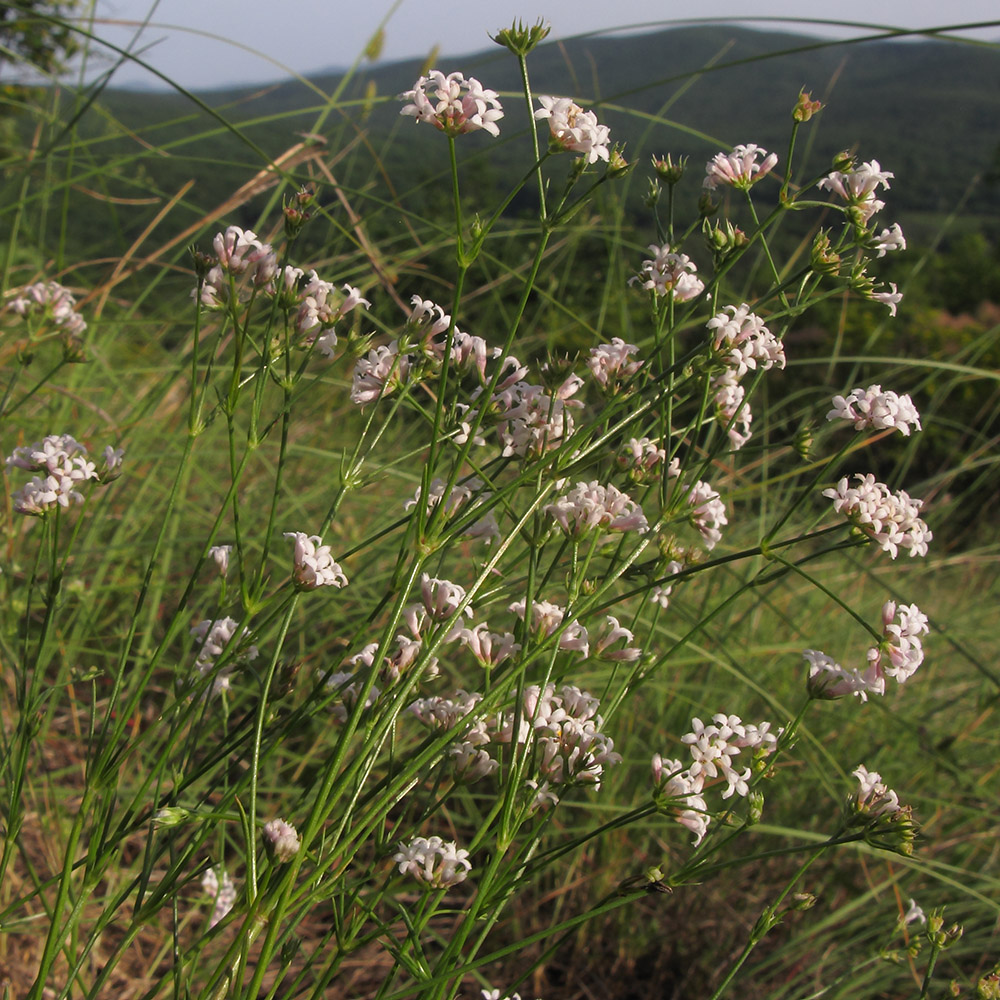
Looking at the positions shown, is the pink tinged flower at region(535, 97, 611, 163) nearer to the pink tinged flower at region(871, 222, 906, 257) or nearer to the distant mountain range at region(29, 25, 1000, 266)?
the pink tinged flower at region(871, 222, 906, 257)

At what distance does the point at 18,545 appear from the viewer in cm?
245

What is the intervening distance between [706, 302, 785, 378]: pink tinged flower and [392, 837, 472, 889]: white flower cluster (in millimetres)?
657

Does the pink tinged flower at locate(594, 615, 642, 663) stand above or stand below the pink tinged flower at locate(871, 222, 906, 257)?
below

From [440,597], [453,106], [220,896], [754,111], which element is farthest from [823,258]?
[754,111]

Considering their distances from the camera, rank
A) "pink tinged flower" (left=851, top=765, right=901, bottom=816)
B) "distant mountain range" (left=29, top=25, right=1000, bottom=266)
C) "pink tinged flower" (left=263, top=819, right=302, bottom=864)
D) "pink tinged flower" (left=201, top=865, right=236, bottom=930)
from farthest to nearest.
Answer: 1. "distant mountain range" (left=29, top=25, right=1000, bottom=266)
2. "pink tinged flower" (left=201, top=865, right=236, bottom=930)
3. "pink tinged flower" (left=851, top=765, right=901, bottom=816)
4. "pink tinged flower" (left=263, top=819, right=302, bottom=864)

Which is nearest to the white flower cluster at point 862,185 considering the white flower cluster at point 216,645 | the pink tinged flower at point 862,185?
the pink tinged flower at point 862,185

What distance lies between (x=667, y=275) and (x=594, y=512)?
347 mm

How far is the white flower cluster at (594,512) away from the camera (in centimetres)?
109

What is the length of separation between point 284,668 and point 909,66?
72.0m

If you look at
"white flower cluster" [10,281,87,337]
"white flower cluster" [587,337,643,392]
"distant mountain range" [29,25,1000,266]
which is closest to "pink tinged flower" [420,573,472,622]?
"white flower cluster" [587,337,643,392]

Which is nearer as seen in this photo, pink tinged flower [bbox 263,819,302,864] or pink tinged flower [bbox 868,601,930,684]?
pink tinged flower [bbox 263,819,302,864]

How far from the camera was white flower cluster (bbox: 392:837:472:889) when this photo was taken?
1.01m

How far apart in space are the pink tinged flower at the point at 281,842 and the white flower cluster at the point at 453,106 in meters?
0.77

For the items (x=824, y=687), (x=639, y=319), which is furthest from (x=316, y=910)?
(x=639, y=319)
